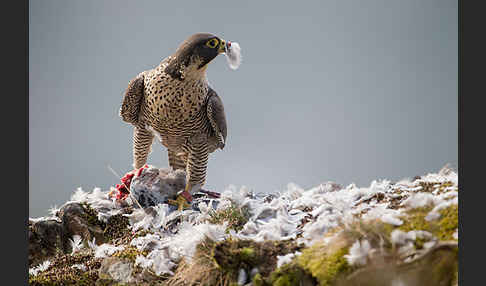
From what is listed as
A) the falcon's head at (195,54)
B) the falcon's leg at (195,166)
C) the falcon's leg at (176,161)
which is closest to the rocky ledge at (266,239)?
the falcon's leg at (195,166)

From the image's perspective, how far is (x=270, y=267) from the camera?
1.23 m

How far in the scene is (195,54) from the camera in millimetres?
2504

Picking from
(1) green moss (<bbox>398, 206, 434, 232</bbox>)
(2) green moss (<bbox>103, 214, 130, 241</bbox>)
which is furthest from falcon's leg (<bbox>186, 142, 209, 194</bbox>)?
(1) green moss (<bbox>398, 206, 434, 232</bbox>)

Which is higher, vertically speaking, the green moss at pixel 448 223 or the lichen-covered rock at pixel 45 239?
the green moss at pixel 448 223

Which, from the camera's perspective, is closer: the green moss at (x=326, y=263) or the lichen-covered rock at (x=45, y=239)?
the green moss at (x=326, y=263)

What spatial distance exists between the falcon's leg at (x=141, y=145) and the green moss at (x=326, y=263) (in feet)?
7.10

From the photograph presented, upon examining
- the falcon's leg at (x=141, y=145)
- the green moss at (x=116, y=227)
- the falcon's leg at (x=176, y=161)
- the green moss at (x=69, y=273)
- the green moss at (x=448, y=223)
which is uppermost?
the falcon's leg at (x=141, y=145)

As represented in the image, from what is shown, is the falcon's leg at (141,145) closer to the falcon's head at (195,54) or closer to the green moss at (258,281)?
the falcon's head at (195,54)

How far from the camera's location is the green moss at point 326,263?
108 centimetres

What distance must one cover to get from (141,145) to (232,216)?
1.44 m

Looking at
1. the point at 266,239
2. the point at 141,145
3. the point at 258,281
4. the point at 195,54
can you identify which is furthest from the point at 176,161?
the point at 258,281

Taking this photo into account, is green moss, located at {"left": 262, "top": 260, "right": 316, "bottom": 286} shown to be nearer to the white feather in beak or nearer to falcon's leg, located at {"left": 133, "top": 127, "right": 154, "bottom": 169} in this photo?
the white feather in beak

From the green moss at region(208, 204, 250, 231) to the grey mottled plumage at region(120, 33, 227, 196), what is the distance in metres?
0.83

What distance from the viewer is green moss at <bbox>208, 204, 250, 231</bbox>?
1903 millimetres
